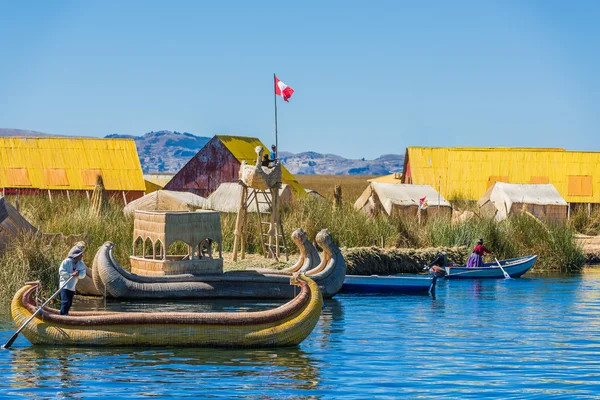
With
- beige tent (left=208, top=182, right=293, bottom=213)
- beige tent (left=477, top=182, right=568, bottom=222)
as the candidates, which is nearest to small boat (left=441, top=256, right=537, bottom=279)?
beige tent (left=208, top=182, right=293, bottom=213)

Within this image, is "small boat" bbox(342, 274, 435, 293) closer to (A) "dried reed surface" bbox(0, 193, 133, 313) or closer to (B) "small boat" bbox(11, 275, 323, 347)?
(A) "dried reed surface" bbox(0, 193, 133, 313)

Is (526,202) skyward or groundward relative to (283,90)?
groundward

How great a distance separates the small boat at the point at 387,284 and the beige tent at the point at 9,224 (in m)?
7.57

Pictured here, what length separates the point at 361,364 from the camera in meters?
15.1

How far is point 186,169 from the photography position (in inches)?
1842

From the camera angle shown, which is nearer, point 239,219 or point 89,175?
point 239,219

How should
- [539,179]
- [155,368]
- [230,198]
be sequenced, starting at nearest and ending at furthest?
[155,368], [230,198], [539,179]

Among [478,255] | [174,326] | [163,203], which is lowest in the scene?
[174,326]

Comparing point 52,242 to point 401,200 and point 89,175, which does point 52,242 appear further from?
point 89,175

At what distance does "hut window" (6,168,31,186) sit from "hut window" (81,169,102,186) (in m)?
2.20

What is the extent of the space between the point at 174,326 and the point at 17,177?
99.2 ft

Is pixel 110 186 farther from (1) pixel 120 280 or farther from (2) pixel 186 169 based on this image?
(1) pixel 120 280

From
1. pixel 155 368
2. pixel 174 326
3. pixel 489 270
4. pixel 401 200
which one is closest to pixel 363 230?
pixel 489 270

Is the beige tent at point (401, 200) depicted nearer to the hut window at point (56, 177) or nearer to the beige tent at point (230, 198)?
the beige tent at point (230, 198)
